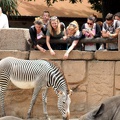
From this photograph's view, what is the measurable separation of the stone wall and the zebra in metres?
0.34

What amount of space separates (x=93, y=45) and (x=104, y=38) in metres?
0.33

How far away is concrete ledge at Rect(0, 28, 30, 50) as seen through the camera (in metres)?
7.75

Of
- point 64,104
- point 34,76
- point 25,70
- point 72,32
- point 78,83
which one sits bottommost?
point 64,104

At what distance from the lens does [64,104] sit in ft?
23.9

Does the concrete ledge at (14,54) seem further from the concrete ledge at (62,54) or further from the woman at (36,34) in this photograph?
the woman at (36,34)

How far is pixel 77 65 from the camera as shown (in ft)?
25.8

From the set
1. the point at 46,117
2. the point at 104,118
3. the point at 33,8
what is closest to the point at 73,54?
the point at 46,117

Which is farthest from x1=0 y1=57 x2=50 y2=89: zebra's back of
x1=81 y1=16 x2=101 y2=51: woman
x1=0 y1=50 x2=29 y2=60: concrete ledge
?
x1=81 y1=16 x2=101 y2=51: woman

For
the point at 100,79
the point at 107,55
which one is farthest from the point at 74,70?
the point at 107,55

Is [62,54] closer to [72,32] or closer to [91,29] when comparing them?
[72,32]

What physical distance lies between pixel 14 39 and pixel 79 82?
141cm

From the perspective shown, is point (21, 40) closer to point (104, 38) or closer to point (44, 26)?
point (44, 26)

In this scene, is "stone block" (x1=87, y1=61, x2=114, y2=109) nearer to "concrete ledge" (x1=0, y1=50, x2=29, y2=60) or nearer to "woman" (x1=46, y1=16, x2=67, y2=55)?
"woman" (x1=46, y1=16, x2=67, y2=55)

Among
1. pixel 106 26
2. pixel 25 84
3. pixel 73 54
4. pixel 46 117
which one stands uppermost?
pixel 106 26
